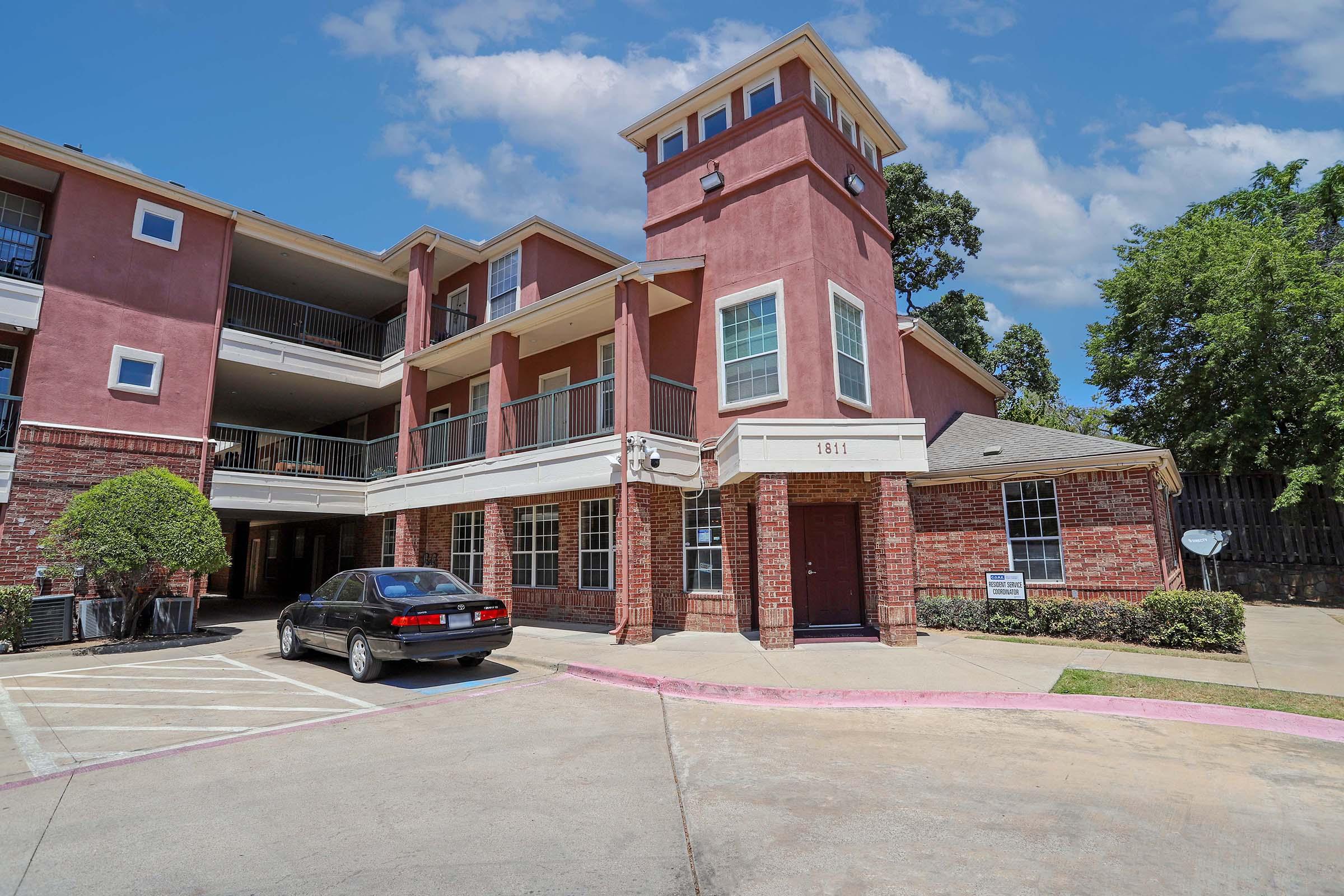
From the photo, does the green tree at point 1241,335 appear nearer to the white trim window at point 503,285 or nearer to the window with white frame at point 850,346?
the window with white frame at point 850,346

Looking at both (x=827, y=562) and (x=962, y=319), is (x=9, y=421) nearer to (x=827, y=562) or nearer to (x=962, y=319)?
(x=827, y=562)

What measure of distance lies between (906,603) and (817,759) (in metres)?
6.36

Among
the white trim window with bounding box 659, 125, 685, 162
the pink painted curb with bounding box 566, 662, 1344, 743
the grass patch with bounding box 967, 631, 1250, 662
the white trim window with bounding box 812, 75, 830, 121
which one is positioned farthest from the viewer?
the white trim window with bounding box 659, 125, 685, 162

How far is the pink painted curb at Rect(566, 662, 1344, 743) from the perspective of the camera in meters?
6.73

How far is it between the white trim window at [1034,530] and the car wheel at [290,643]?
13.4 m

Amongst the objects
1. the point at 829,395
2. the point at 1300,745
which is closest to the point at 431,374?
the point at 829,395

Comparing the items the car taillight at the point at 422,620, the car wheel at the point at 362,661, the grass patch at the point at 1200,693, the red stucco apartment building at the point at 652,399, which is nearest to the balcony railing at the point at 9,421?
the red stucco apartment building at the point at 652,399

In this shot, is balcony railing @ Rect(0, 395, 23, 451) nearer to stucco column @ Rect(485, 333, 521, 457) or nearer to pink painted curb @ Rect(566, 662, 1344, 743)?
stucco column @ Rect(485, 333, 521, 457)

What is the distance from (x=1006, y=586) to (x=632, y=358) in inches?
323

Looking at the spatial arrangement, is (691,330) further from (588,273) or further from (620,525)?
(588,273)

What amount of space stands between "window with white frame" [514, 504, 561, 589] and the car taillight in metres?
6.48

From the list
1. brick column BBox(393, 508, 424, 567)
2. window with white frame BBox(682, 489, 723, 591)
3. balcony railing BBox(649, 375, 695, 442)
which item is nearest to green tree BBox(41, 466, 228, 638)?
brick column BBox(393, 508, 424, 567)

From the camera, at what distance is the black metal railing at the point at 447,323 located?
744 inches

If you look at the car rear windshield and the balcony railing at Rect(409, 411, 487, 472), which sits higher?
the balcony railing at Rect(409, 411, 487, 472)
